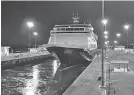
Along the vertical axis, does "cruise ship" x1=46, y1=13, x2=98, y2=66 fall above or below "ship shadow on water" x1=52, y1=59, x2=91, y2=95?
above

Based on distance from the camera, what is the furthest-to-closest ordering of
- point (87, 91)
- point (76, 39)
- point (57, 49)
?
point (76, 39) < point (57, 49) < point (87, 91)

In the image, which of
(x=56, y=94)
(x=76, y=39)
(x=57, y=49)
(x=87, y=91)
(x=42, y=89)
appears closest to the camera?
(x=87, y=91)

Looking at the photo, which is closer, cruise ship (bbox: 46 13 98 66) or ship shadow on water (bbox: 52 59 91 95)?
ship shadow on water (bbox: 52 59 91 95)

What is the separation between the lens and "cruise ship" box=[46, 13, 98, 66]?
3453 centimetres

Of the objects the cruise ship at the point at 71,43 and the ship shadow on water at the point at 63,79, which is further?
the cruise ship at the point at 71,43

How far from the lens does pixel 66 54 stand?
3469cm

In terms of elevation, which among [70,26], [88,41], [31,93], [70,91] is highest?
[70,26]

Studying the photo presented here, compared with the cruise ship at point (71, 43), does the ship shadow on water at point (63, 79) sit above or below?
below

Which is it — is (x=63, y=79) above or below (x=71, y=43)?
below

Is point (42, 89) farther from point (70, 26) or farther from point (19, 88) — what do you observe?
point (70, 26)

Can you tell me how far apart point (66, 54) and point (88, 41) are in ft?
34.6

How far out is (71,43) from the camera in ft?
137

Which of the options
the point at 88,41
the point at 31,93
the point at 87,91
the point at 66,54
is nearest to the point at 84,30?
the point at 88,41

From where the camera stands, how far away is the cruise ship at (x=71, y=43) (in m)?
34.5
